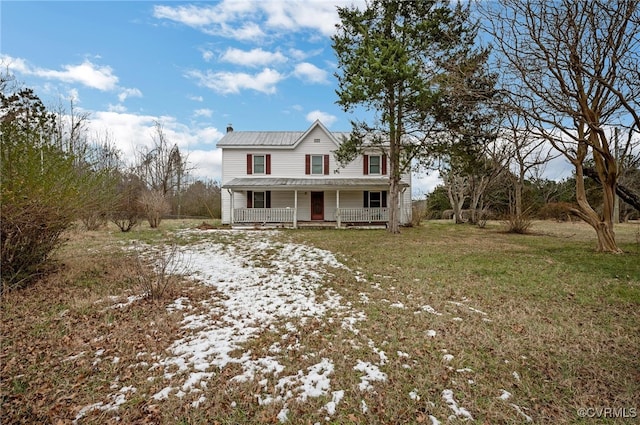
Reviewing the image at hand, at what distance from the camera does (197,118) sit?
57.7 feet

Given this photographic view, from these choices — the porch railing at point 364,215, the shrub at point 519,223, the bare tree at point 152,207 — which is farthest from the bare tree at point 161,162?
the shrub at point 519,223

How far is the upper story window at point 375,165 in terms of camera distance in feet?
63.3

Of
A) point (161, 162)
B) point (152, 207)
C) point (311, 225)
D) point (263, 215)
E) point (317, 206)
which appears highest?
point (161, 162)

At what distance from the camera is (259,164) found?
→ 19641 mm

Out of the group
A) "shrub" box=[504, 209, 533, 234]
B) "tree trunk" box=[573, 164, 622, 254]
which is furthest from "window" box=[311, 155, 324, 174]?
"tree trunk" box=[573, 164, 622, 254]

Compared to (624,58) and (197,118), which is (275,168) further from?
(624,58)

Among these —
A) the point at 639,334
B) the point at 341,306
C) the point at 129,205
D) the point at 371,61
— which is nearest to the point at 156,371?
the point at 341,306

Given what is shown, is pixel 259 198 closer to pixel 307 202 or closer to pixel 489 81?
pixel 307 202

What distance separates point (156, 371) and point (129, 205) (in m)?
14.2

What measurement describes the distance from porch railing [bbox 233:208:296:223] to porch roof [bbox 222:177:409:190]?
1279mm

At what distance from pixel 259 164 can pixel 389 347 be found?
1720 cm

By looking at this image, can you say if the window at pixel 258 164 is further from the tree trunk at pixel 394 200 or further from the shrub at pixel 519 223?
the shrub at pixel 519 223

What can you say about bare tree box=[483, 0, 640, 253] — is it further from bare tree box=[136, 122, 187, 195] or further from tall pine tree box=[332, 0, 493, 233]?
bare tree box=[136, 122, 187, 195]

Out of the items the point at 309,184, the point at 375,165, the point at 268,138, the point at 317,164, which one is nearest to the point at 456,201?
the point at 375,165
